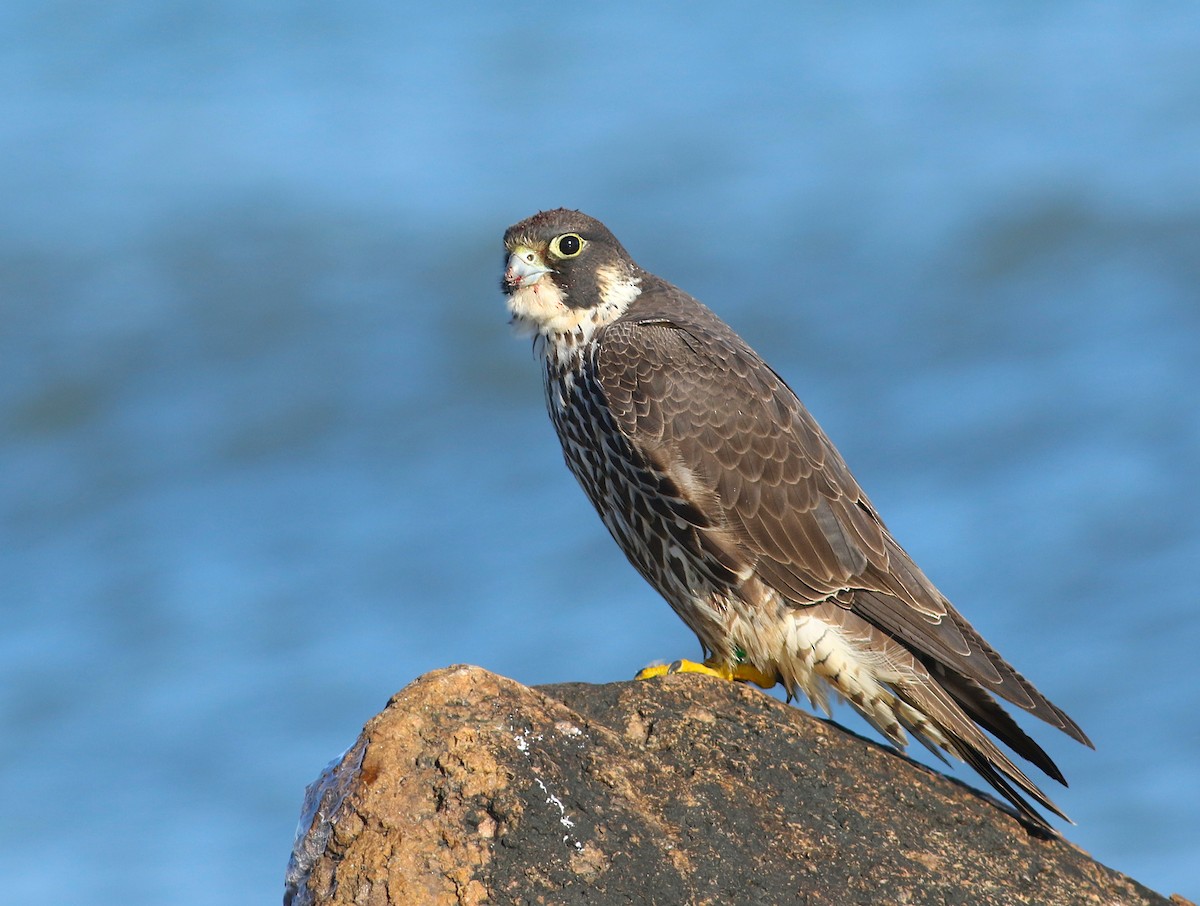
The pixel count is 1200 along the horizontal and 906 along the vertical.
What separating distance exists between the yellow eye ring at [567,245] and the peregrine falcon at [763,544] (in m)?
0.34

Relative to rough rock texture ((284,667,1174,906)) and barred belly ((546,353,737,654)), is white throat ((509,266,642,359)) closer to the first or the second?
barred belly ((546,353,737,654))

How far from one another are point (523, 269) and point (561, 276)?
0.49ft

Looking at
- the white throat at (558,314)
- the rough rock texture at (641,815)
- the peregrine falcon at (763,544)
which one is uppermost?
the white throat at (558,314)

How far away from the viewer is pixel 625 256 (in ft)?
17.4

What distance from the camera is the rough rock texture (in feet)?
10.3

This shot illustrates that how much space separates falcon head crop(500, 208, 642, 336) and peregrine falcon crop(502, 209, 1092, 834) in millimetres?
162

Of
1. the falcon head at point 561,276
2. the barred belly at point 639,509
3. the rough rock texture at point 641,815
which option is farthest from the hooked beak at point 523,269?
the rough rock texture at point 641,815

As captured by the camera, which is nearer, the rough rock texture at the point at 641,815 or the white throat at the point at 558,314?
the rough rock texture at the point at 641,815

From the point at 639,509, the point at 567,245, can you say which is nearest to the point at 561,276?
the point at 567,245

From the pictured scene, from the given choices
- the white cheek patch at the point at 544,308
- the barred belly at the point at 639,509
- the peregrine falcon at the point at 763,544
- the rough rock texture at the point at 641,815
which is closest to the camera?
the rough rock texture at the point at 641,815

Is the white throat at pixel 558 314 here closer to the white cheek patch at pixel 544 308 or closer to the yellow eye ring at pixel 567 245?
the white cheek patch at pixel 544 308

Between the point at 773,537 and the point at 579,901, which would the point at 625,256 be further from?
the point at 579,901

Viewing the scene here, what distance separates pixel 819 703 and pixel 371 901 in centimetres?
193

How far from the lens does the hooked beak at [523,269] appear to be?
506cm
